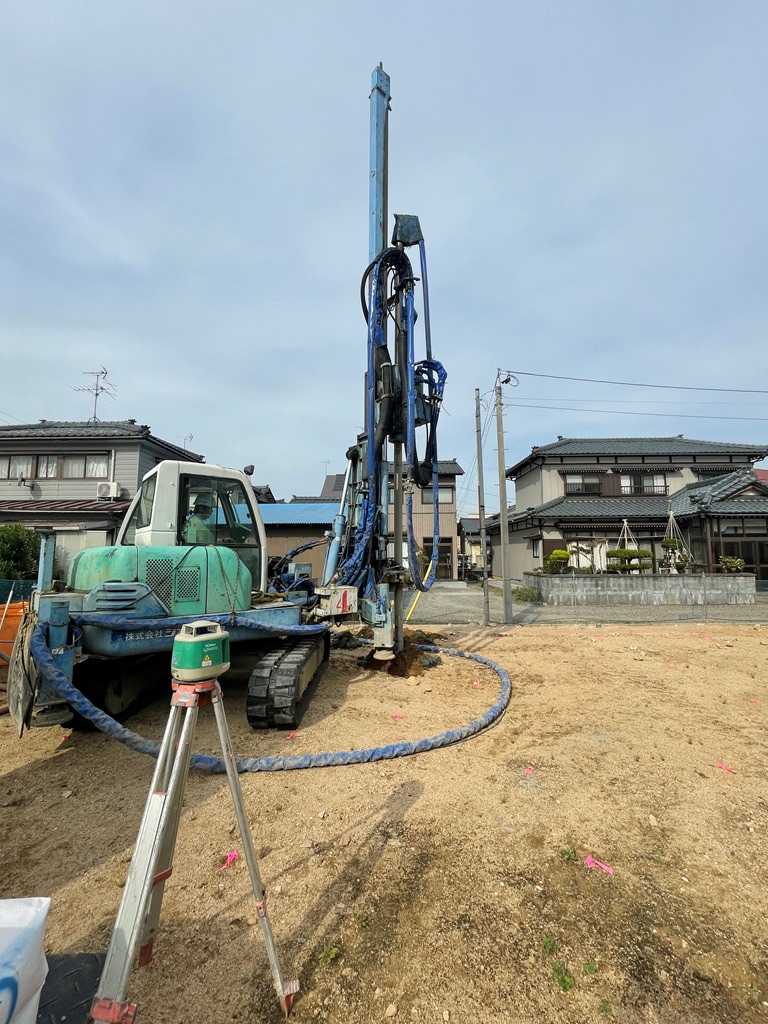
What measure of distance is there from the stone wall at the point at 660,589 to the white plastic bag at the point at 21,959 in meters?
16.5

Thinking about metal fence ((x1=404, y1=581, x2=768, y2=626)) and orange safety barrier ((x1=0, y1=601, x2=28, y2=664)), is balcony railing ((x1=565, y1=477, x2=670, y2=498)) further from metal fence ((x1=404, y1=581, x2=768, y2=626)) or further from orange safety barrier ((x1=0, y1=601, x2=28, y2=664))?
orange safety barrier ((x1=0, y1=601, x2=28, y2=664))

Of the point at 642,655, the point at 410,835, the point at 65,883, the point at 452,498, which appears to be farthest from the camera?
the point at 452,498

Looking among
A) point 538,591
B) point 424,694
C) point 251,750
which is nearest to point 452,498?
point 538,591

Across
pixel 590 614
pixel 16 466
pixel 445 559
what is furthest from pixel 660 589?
pixel 16 466

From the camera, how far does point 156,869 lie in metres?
1.80

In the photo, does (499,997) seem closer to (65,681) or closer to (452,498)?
(65,681)

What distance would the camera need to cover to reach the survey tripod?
59.1 inches

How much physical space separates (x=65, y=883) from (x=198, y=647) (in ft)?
7.10

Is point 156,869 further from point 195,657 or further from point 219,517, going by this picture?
point 219,517

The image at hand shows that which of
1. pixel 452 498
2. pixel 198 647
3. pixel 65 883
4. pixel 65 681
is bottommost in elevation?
pixel 65 883

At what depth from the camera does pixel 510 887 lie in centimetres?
270

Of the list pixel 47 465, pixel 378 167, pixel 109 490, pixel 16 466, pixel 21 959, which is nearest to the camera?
pixel 21 959

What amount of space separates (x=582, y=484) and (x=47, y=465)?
25655 millimetres

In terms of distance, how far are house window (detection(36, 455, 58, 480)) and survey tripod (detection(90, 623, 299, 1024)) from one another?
1982 centimetres
